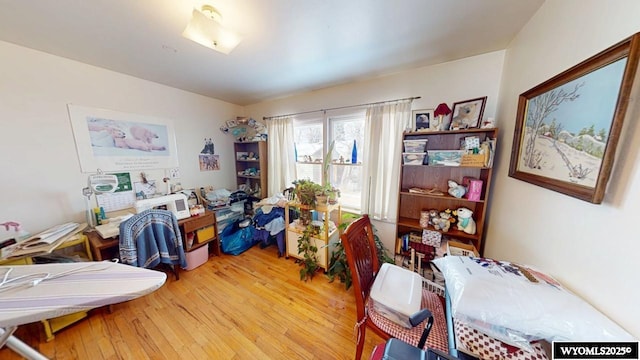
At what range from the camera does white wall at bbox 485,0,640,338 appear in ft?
1.84

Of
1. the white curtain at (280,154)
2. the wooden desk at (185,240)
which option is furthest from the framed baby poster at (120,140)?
the white curtain at (280,154)

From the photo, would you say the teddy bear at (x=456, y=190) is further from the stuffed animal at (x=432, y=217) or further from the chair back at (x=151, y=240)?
the chair back at (x=151, y=240)

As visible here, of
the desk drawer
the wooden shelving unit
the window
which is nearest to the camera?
the desk drawer

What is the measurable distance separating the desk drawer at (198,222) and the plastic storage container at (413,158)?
2.39m

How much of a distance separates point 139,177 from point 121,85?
3.38 ft

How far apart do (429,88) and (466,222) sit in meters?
1.35

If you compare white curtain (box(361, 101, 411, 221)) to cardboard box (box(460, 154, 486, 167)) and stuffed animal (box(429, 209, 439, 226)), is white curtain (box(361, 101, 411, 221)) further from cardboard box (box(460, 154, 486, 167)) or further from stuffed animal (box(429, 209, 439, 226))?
cardboard box (box(460, 154, 486, 167))

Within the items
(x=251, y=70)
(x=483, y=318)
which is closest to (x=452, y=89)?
(x=483, y=318)

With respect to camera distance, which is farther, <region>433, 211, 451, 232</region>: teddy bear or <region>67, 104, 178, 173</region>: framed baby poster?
<region>67, 104, 178, 173</region>: framed baby poster

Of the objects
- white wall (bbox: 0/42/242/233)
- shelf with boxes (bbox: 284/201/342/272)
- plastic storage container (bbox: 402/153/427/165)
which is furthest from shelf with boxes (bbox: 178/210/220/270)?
plastic storage container (bbox: 402/153/427/165)

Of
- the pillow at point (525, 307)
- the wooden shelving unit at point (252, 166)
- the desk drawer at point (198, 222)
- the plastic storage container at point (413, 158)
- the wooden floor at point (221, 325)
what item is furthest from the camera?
the wooden shelving unit at point (252, 166)

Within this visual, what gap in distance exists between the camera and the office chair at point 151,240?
1569 mm

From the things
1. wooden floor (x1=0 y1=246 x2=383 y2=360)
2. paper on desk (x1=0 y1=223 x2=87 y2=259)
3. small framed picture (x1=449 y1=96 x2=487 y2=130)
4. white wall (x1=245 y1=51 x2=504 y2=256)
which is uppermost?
white wall (x1=245 y1=51 x2=504 y2=256)

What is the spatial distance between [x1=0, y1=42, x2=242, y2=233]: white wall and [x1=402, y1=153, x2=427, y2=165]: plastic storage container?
3038 millimetres
